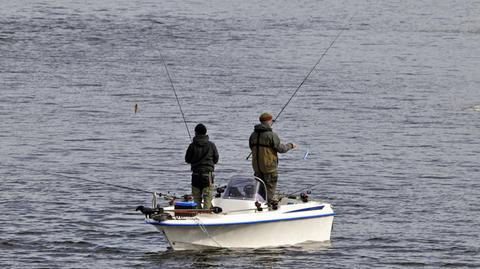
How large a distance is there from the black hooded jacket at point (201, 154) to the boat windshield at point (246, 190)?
0.64 m

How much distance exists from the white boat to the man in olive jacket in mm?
233

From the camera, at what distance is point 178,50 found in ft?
197

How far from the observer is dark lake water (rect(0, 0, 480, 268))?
24219 mm

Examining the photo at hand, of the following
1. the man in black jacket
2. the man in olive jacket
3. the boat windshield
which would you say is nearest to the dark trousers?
the man in olive jacket

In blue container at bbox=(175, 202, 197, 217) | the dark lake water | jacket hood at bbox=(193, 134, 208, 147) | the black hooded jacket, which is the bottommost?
the dark lake water

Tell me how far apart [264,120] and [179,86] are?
1046 inches

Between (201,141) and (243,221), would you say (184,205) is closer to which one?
(243,221)

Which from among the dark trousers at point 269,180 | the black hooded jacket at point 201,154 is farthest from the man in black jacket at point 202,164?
the dark trousers at point 269,180

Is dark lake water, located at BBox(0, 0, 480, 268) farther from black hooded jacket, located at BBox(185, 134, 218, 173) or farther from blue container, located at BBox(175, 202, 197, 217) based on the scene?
black hooded jacket, located at BBox(185, 134, 218, 173)

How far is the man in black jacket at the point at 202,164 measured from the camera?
72.1ft

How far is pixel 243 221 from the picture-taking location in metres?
21.7

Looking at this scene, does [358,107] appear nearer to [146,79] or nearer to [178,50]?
[146,79]

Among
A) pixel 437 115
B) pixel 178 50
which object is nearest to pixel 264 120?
pixel 437 115

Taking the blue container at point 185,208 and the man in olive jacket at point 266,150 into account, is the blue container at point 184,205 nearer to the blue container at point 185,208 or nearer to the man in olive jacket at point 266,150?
the blue container at point 185,208
